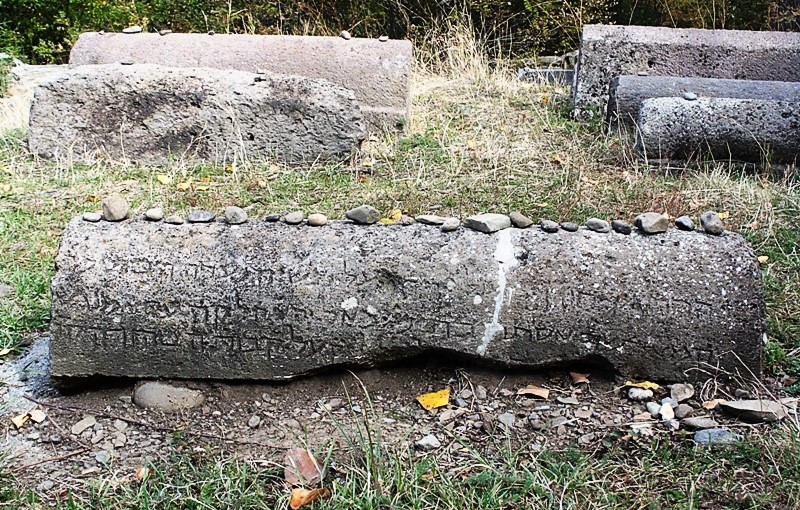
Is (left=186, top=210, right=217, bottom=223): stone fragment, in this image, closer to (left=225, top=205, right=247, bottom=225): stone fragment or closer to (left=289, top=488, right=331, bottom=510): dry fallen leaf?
(left=225, top=205, right=247, bottom=225): stone fragment

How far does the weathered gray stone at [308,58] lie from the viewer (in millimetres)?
5969

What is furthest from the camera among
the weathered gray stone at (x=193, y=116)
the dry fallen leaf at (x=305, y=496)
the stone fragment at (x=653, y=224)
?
the weathered gray stone at (x=193, y=116)

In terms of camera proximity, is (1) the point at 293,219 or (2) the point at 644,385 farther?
(1) the point at 293,219

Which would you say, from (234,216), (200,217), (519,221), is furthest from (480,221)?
(200,217)

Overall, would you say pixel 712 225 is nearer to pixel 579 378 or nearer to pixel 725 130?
pixel 579 378

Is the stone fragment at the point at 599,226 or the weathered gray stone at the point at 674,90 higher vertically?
the weathered gray stone at the point at 674,90

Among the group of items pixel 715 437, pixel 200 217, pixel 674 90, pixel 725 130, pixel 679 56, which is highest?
pixel 679 56

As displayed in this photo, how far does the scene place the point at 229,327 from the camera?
2621mm

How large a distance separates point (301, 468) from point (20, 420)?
0.94 m

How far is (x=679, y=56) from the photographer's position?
642 cm

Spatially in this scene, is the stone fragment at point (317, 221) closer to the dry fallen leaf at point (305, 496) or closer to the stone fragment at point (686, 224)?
the dry fallen leaf at point (305, 496)

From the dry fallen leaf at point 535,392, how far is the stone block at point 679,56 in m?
4.02

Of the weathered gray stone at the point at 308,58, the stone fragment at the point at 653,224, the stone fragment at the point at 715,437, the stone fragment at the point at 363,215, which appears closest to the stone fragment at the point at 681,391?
the stone fragment at the point at 715,437

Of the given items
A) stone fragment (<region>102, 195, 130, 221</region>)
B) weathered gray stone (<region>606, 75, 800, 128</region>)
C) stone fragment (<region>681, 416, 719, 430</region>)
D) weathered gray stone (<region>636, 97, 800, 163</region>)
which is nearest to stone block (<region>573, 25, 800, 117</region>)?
weathered gray stone (<region>606, 75, 800, 128</region>)
